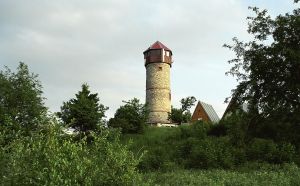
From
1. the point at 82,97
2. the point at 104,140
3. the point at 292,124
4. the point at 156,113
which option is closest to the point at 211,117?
the point at 156,113

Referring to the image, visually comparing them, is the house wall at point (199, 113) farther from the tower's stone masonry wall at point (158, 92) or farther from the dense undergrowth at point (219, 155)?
the dense undergrowth at point (219, 155)

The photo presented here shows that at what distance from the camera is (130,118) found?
56.9 m

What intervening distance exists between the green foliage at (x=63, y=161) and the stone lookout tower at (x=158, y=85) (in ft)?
202

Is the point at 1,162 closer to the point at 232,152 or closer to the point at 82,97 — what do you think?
the point at 232,152

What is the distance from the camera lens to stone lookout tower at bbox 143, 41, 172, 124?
71.6 meters

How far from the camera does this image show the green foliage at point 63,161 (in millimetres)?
7590

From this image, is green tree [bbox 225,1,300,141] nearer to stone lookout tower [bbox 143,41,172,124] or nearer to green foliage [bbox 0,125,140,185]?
green foliage [bbox 0,125,140,185]

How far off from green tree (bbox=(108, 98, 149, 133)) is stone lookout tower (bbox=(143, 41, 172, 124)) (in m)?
10.9

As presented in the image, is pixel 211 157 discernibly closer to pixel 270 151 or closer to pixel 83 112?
pixel 270 151

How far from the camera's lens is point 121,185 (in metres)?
8.47

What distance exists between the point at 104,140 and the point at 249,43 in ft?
87.4

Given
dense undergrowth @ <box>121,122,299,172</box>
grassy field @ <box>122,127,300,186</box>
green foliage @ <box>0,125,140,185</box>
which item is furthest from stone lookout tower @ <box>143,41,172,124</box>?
green foliage @ <box>0,125,140,185</box>

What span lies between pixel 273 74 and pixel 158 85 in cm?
4021

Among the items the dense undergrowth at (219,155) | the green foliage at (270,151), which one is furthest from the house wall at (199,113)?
the green foliage at (270,151)
